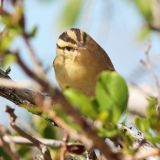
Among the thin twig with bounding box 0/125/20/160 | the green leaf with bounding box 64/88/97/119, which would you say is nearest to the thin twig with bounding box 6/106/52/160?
the thin twig with bounding box 0/125/20/160

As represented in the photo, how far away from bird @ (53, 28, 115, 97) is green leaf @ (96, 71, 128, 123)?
33.1 inches

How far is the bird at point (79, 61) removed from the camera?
2.00 metres

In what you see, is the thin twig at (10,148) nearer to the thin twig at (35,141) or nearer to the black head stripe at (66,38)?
the thin twig at (35,141)

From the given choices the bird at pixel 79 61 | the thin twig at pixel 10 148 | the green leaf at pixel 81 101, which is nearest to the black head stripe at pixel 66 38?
the bird at pixel 79 61

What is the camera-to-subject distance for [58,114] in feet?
2.95

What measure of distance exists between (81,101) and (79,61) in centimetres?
155

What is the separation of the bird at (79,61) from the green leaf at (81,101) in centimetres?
92

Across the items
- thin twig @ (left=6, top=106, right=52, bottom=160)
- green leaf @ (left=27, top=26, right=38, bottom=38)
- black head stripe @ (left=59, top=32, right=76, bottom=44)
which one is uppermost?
green leaf @ (left=27, top=26, right=38, bottom=38)

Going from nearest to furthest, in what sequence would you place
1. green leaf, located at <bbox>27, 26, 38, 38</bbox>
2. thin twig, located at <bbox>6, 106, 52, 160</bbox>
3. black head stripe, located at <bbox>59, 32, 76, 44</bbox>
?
green leaf, located at <bbox>27, 26, 38, 38</bbox> < thin twig, located at <bbox>6, 106, 52, 160</bbox> < black head stripe, located at <bbox>59, 32, 76, 44</bbox>

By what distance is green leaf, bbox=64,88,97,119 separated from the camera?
2.73ft

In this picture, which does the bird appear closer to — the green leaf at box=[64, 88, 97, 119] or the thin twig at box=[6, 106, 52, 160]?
the thin twig at box=[6, 106, 52, 160]

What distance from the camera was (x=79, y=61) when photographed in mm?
2385

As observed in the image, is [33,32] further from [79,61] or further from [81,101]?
[79,61]

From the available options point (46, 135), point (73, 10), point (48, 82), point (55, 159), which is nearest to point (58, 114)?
point (48, 82)
